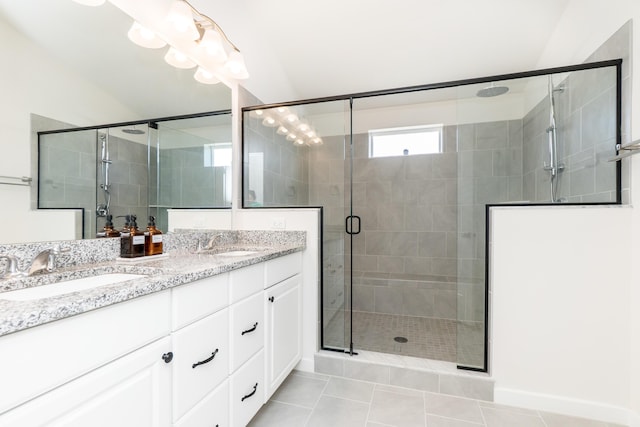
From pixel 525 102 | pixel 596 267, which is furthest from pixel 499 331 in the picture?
pixel 525 102

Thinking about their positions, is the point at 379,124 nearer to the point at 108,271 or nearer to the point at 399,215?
the point at 399,215

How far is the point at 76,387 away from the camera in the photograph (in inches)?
26.8

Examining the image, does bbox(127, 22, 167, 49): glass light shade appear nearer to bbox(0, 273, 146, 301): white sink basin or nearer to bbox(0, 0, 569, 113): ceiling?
bbox(0, 0, 569, 113): ceiling

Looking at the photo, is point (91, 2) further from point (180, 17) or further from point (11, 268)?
point (11, 268)

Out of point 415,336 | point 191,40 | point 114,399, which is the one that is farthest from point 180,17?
point 415,336

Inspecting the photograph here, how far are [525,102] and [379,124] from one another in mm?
1639

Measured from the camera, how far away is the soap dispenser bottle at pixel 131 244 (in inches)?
52.2

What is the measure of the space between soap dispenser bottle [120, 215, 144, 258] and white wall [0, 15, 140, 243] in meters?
0.19

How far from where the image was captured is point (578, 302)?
163 cm

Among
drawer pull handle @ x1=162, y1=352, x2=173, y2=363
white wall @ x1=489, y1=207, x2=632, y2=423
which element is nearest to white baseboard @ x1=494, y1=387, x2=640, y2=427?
white wall @ x1=489, y1=207, x2=632, y2=423

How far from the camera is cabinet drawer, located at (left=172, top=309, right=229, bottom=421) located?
38.5 inches

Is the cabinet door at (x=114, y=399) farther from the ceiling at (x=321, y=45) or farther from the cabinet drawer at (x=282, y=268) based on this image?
the ceiling at (x=321, y=45)

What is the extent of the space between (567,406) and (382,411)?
1069 mm

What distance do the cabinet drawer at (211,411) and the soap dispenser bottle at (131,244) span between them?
2.38 feet
